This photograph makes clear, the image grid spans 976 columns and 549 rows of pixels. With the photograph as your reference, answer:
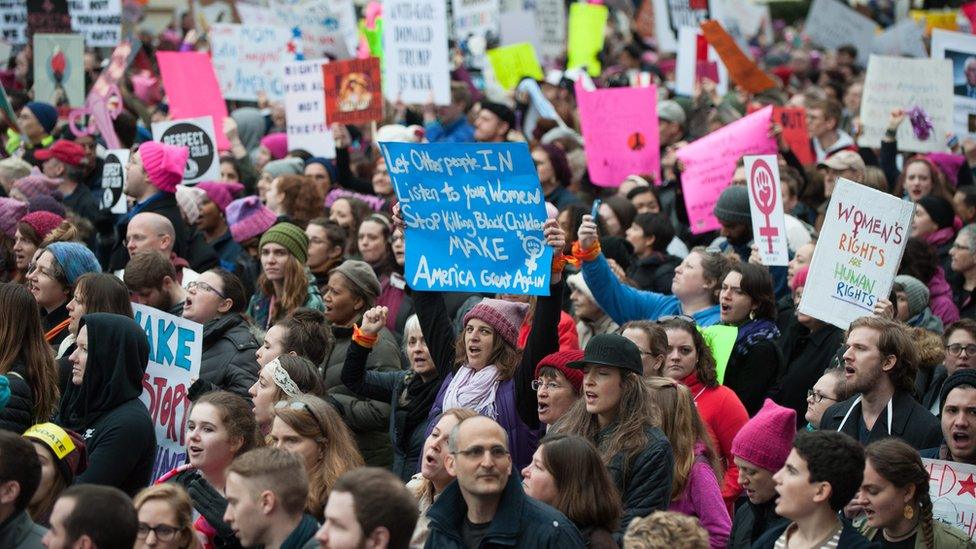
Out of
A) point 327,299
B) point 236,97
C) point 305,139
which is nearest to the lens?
point 327,299

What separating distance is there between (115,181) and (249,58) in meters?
4.60

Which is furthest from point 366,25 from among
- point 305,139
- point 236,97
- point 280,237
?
point 280,237

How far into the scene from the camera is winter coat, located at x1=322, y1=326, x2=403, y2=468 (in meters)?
8.00

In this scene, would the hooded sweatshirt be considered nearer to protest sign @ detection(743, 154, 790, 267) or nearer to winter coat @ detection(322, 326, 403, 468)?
winter coat @ detection(322, 326, 403, 468)

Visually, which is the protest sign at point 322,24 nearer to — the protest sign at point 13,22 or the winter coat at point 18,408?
the protest sign at point 13,22

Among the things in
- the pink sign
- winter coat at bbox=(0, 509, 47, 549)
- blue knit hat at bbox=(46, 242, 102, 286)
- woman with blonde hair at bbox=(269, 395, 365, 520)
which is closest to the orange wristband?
woman with blonde hair at bbox=(269, 395, 365, 520)

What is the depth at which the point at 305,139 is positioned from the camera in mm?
13945

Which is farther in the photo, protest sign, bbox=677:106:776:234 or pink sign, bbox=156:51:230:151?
pink sign, bbox=156:51:230:151

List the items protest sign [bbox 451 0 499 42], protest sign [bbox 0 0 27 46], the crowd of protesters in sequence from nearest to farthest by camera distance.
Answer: the crowd of protesters < protest sign [bbox 0 0 27 46] < protest sign [bbox 451 0 499 42]

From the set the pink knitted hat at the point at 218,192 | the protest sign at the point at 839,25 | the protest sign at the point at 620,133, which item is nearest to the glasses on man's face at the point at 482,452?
the pink knitted hat at the point at 218,192

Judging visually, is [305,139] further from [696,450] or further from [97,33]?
[696,450]

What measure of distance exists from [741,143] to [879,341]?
4.52 m

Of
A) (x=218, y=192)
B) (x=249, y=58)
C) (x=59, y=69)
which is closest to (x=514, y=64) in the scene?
(x=249, y=58)

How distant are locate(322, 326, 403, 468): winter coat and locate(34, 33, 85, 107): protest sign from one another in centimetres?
767
